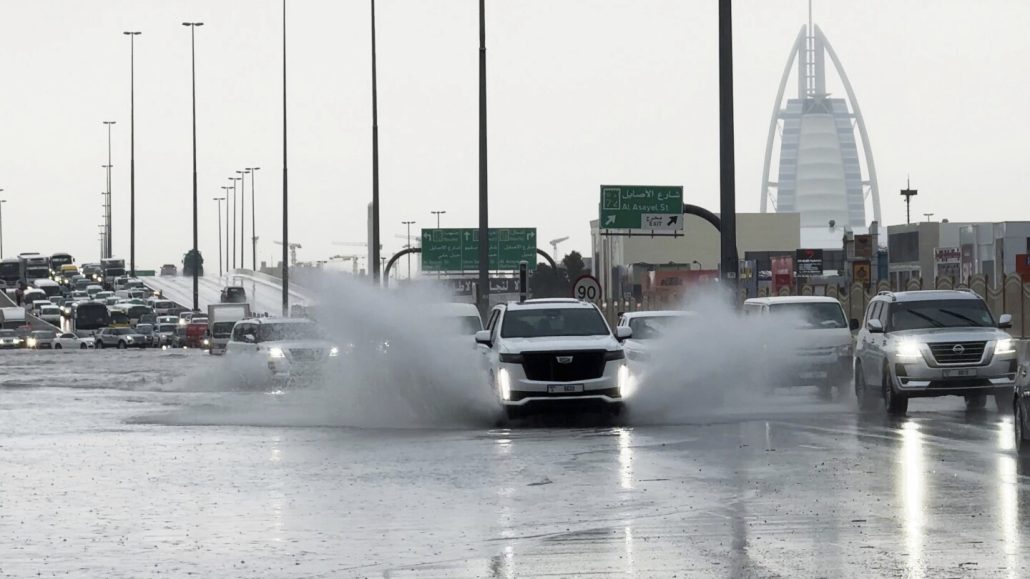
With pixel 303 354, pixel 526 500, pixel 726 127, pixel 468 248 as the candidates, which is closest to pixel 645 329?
pixel 726 127

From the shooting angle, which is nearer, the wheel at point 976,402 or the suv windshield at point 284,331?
the wheel at point 976,402

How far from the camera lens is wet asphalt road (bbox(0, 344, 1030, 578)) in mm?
11852

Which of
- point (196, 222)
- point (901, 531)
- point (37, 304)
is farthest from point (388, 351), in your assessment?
point (37, 304)

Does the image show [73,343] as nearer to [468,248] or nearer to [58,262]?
[468,248]

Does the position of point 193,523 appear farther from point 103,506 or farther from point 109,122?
point 109,122

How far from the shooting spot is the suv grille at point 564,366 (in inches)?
1041

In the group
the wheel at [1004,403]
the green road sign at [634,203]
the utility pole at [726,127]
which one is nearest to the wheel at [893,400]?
the wheel at [1004,403]

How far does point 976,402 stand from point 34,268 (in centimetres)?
15156

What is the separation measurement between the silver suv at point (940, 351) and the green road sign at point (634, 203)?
34.4 metres

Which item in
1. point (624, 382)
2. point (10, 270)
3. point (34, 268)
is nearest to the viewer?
point (624, 382)

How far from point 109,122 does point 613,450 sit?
144 metres

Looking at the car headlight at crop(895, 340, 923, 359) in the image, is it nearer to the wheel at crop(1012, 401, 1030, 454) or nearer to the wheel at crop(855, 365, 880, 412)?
the wheel at crop(855, 365, 880, 412)

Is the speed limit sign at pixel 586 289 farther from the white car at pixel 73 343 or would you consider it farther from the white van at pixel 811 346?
the white car at pixel 73 343

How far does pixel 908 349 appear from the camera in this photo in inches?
1069
